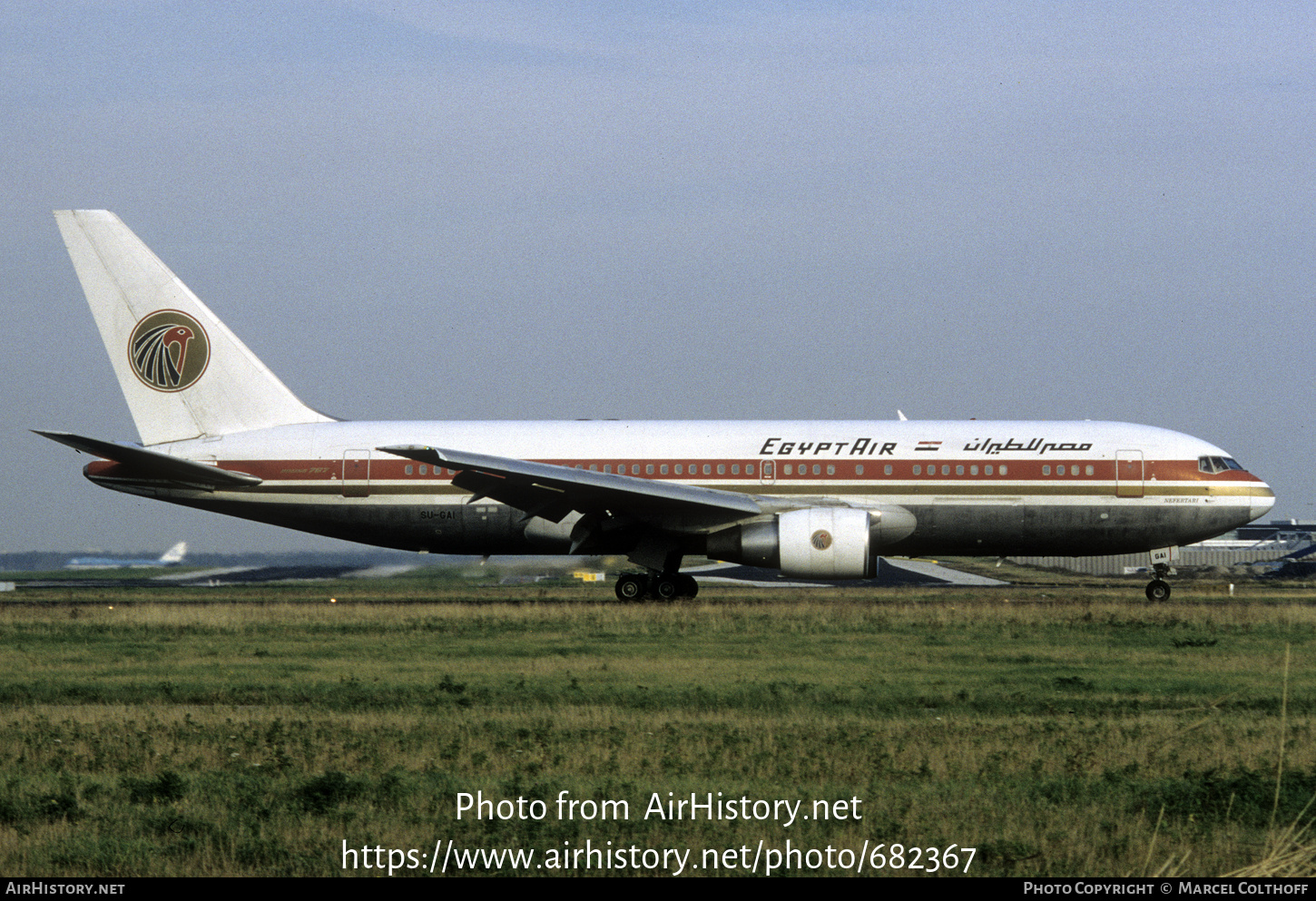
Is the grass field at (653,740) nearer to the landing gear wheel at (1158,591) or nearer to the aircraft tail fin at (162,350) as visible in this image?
the landing gear wheel at (1158,591)

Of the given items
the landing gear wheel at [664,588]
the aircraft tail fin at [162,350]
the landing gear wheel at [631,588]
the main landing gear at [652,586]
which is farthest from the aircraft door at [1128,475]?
the aircraft tail fin at [162,350]

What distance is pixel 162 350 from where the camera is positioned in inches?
1123

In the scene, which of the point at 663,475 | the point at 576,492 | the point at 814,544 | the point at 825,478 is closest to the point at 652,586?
the point at 663,475

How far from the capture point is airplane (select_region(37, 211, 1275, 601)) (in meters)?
26.7

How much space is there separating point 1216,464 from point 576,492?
41.9 ft

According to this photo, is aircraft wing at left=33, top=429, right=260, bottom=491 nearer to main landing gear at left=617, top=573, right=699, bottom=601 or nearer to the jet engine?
main landing gear at left=617, top=573, right=699, bottom=601

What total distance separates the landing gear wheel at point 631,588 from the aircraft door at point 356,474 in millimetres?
5316

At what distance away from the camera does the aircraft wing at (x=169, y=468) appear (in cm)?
2606

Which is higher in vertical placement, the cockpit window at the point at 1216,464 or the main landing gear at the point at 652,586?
the cockpit window at the point at 1216,464

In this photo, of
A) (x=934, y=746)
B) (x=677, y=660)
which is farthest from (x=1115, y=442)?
(x=934, y=746)

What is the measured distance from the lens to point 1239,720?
1204 centimetres

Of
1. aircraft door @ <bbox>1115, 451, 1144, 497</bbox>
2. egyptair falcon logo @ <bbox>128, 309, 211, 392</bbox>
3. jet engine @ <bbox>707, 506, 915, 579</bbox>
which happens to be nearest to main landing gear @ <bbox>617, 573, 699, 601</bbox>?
jet engine @ <bbox>707, 506, 915, 579</bbox>
